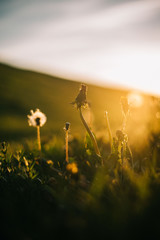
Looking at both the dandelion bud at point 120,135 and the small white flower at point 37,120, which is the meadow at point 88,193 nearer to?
the dandelion bud at point 120,135

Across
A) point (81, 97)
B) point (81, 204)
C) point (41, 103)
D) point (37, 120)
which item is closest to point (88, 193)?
point (81, 204)

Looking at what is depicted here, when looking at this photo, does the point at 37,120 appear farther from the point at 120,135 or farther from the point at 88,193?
the point at 88,193

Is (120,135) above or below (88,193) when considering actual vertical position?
above

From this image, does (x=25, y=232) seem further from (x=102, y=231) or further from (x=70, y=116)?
(x=70, y=116)

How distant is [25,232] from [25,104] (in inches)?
1070

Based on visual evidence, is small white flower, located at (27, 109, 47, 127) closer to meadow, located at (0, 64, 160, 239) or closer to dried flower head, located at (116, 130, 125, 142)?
meadow, located at (0, 64, 160, 239)

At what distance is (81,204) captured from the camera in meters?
1.59

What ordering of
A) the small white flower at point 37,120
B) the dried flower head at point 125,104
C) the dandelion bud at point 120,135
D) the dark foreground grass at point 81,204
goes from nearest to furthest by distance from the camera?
the dark foreground grass at point 81,204
the dandelion bud at point 120,135
the dried flower head at point 125,104
the small white flower at point 37,120

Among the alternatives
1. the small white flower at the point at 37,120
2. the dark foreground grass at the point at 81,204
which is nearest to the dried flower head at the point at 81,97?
the dark foreground grass at the point at 81,204

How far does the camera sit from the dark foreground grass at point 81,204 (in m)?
1.24

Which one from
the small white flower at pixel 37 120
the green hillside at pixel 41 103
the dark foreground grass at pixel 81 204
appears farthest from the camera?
the green hillside at pixel 41 103

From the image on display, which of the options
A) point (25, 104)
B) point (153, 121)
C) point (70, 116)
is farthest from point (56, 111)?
point (153, 121)

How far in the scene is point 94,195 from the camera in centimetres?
166

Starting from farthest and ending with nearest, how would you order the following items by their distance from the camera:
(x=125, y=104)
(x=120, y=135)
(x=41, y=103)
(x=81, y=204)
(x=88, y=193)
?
1. (x=41, y=103)
2. (x=125, y=104)
3. (x=120, y=135)
4. (x=88, y=193)
5. (x=81, y=204)
